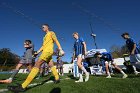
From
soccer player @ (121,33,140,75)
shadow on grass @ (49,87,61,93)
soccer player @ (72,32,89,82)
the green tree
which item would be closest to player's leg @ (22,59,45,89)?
shadow on grass @ (49,87,61,93)

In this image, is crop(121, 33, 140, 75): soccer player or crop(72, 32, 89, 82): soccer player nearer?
crop(121, 33, 140, 75): soccer player

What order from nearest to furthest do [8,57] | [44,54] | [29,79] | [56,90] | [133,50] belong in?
[29,79], [44,54], [56,90], [133,50], [8,57]

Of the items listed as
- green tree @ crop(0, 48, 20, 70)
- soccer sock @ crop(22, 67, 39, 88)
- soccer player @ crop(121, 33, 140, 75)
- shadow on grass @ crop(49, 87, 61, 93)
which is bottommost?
shadow on grass @ crop(49, 87, 61, 93)

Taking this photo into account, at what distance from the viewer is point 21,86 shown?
7355mm

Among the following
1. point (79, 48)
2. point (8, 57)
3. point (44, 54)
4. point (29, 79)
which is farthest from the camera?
point (8, 57)

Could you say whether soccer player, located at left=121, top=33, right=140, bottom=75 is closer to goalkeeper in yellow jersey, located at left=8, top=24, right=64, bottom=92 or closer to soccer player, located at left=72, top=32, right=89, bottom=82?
soccer player, located at left=72, top=32, right=89, bottom=82

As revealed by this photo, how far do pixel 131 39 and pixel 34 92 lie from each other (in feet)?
17.3

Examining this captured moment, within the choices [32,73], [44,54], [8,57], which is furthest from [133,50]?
[8,57]

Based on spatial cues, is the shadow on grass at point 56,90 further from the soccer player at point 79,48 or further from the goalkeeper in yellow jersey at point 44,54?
the soccer player at point 79,48

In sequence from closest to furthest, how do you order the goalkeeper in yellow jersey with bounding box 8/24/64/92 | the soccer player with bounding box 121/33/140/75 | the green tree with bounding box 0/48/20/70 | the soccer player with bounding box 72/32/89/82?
the goalkeeper in yellow jersey with bounding box 8/24/64/92 < the soccer player with bounding box 121/33/140/75 < the soccer player with bounding box 72/32/89/82 < the green tree with bounding box 0/48/20/70

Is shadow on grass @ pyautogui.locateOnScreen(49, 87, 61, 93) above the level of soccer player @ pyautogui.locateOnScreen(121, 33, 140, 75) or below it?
below

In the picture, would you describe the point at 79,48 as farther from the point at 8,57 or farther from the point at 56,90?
the point at 8,57

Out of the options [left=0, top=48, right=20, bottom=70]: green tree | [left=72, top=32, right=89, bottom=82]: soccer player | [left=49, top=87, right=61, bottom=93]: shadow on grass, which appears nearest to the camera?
[left=49, top=87, right=61, bottom=93]: shadow on grass

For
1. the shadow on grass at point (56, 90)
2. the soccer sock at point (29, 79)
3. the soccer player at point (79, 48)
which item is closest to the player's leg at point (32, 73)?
the soccer sock at point (29, 79)
